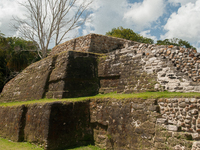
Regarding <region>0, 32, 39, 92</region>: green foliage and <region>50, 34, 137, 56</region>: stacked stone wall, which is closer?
<region>50, 34, 137, 56</region>: stacked stone wall

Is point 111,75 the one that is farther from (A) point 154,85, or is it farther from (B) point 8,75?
(B) point 8,75

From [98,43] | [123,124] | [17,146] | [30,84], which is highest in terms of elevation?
[98,43]

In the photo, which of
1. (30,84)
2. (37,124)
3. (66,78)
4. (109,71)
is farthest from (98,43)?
(37,124)

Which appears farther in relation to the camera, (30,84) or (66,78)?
(30,84)

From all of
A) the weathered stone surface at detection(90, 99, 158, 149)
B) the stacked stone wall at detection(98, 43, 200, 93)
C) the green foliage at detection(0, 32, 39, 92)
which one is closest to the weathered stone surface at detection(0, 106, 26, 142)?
the weathered stone surface at detection(90, 99, 158, 149)

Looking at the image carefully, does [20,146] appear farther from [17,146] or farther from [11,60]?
[11,60]

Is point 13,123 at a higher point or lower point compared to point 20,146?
higher

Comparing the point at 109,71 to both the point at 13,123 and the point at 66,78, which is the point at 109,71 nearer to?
the point at 66,78

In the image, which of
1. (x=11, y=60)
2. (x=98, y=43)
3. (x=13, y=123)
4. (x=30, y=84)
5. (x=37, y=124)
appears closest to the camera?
(x=37, y=124)

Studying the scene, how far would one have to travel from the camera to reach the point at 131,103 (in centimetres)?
434

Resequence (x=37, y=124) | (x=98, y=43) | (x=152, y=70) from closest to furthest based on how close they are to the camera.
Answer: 1. (x=152, y=70)
2. (x=37, y=124)
3. (x=98, y=43)

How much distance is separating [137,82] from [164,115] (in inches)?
65.3

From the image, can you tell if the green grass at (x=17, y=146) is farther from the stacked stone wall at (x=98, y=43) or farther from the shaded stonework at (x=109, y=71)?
the stacked stone wall at (x=98, y=43)

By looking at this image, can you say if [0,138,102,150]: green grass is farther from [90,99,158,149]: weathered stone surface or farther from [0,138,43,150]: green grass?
[90,99,158,149]: weathered stone surface
